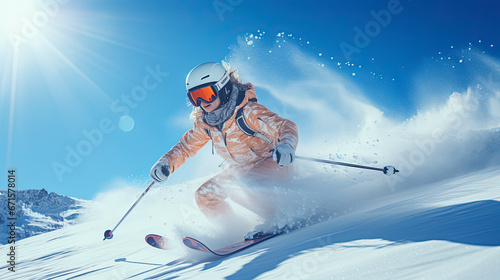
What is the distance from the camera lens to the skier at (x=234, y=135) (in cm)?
371

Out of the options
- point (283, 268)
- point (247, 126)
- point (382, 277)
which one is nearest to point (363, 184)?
point (247, 126)

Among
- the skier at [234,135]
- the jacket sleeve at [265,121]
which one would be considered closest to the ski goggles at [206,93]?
the skier at [234,135]

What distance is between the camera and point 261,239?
309cm

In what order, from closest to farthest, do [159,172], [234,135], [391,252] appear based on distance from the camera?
[391,252]
[234,135]
[159,172]

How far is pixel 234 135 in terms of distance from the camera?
389 centimetres

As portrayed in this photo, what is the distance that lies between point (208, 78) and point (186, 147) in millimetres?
1250

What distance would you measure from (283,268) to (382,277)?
0.68 meters

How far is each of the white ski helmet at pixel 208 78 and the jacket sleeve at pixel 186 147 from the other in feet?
2.36

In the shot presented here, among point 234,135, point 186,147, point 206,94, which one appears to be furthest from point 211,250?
point 186,147

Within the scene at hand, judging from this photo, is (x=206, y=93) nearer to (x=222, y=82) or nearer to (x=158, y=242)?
(x=222, y=82)

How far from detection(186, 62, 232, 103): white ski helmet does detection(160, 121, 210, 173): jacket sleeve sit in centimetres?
72

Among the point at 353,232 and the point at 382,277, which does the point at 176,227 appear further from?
the point at 382,277

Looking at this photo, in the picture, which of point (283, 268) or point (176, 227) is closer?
point (283, 268)

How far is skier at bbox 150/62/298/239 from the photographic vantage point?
3.71 metres
